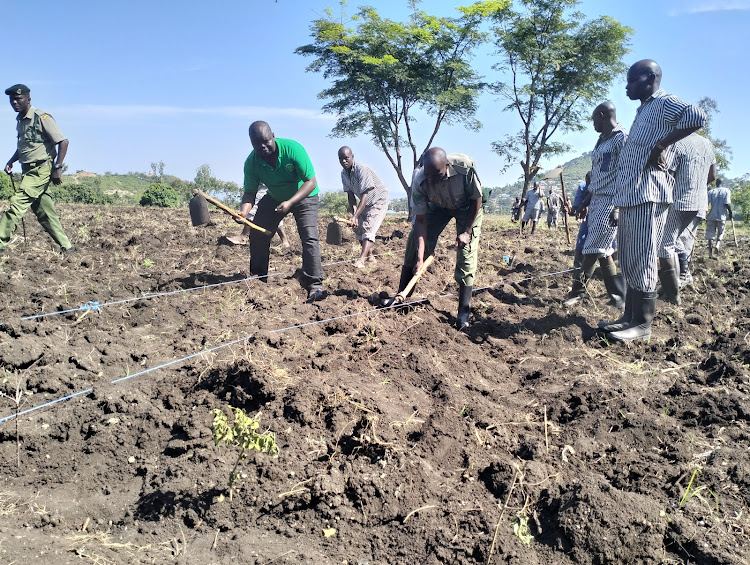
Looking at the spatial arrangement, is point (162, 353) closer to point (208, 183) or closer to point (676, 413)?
point (676, 413)

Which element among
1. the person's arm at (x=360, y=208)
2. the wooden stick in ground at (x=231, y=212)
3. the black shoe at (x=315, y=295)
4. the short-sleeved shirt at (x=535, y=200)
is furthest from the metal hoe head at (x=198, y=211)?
the short-sleeved shirt at (x=535, y=200)

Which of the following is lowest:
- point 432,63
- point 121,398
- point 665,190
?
point 121,398

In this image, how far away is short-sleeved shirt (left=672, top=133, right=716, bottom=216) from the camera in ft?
Result: 17.7

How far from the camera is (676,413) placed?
11.2ft

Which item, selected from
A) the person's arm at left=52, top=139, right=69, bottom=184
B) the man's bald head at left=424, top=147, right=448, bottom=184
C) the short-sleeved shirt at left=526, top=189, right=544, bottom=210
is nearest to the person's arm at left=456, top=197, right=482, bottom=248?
the man's bald head at left=424, top=147, right=448, bottom=184

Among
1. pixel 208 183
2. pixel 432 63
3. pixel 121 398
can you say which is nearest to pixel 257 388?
pixel 121 398

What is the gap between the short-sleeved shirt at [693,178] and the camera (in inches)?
213

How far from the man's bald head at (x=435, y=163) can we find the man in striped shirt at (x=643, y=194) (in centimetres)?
150

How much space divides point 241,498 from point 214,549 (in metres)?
0.30

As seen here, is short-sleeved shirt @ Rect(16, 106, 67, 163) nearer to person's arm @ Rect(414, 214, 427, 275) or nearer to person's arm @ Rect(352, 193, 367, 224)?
person's arm @ Rect(352, 193, 367, 224)

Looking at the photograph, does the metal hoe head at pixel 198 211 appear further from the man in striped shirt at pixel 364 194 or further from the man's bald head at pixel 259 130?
the man in striped shirt at pixel 364 194

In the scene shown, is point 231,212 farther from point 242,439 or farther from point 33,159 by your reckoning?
point 242,439

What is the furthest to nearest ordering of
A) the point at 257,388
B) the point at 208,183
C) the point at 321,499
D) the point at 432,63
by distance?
1. the point at 208,183
2. the point at 432,63
3. the point at 257,388
4. the point at 321,499

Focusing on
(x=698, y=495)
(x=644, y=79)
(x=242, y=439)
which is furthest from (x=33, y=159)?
(x=698, y=495)
